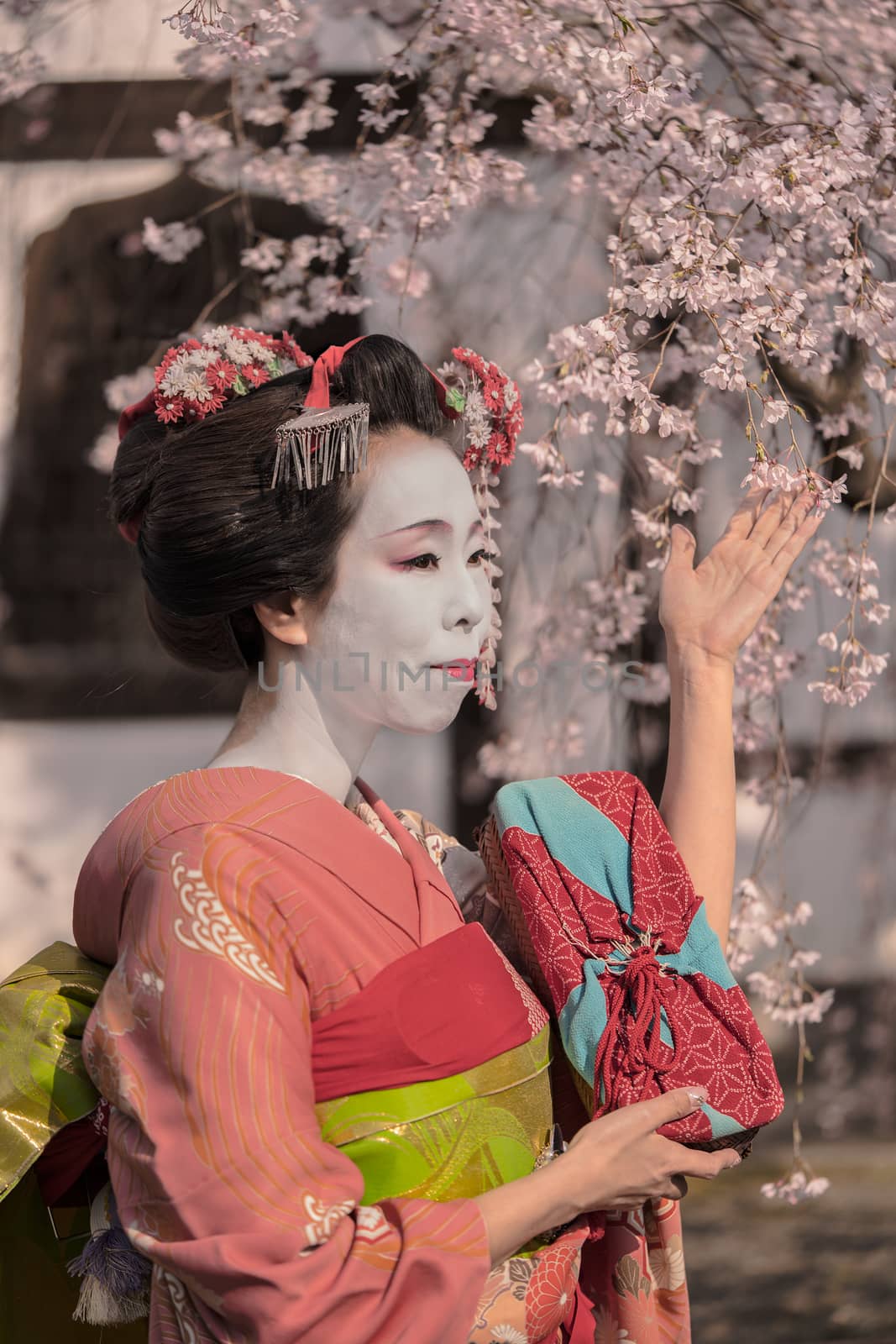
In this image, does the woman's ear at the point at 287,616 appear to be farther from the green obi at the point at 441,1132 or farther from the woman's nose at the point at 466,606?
the green obi at the point at 441,1132

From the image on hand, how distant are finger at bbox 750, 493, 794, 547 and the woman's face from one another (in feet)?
1.58

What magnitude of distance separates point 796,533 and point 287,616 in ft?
2.49

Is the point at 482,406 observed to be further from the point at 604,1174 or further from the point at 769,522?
the point at 604,1174

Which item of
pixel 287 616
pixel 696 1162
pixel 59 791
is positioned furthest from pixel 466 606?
pixel 59 791

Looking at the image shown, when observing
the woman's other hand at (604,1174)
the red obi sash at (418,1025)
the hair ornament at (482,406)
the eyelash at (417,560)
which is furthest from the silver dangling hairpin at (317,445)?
the woman's other hand at (604,1174)

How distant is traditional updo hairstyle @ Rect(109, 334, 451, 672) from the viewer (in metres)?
1.40

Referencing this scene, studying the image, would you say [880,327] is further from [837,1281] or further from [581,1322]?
[837,1281]

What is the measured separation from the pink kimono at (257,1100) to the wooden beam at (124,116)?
1.97 meters

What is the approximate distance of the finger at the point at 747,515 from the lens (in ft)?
5.68

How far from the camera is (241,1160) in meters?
1.14

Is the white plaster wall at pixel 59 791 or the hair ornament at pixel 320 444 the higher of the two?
the hair ornament at pixel 320 444

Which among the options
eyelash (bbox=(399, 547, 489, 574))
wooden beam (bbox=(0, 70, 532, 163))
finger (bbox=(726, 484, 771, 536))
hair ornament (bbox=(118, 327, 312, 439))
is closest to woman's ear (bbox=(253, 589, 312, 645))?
eyelash (bbox=(399, 547, 489, 574))

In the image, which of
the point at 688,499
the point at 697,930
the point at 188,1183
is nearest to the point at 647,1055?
the point at 697,930

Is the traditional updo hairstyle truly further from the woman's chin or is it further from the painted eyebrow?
the woman's chin
